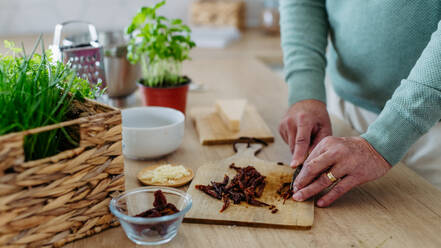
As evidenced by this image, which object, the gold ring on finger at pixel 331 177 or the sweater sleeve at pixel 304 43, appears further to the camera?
the sweater sleeve at pixel 304 43

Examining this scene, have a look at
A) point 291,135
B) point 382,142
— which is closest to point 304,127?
point 291,135

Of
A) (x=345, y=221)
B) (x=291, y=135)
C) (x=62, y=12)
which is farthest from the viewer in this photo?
(x=62, y=12)

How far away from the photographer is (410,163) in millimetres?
1387

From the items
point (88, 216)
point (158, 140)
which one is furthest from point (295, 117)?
point (88, 216)

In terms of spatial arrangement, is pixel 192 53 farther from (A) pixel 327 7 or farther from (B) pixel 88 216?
(B) pixel 88 216

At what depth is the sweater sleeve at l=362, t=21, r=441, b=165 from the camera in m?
0.97

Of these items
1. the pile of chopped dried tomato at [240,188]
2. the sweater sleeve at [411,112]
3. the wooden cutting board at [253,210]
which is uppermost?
the sweater sleeve at [411,112]

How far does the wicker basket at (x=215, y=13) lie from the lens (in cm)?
322

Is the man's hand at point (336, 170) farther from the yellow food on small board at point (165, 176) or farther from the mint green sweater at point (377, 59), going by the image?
the yellow food on small board at point (165, 176)

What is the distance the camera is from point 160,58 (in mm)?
1387

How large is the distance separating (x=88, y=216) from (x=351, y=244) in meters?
0.48

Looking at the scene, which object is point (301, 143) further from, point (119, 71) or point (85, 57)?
point (119, 71)

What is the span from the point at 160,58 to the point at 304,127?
1.70 ft

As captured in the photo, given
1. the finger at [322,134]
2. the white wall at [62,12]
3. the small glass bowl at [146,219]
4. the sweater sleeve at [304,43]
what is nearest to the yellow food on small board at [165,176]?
the small glass bowl at [146,219]
